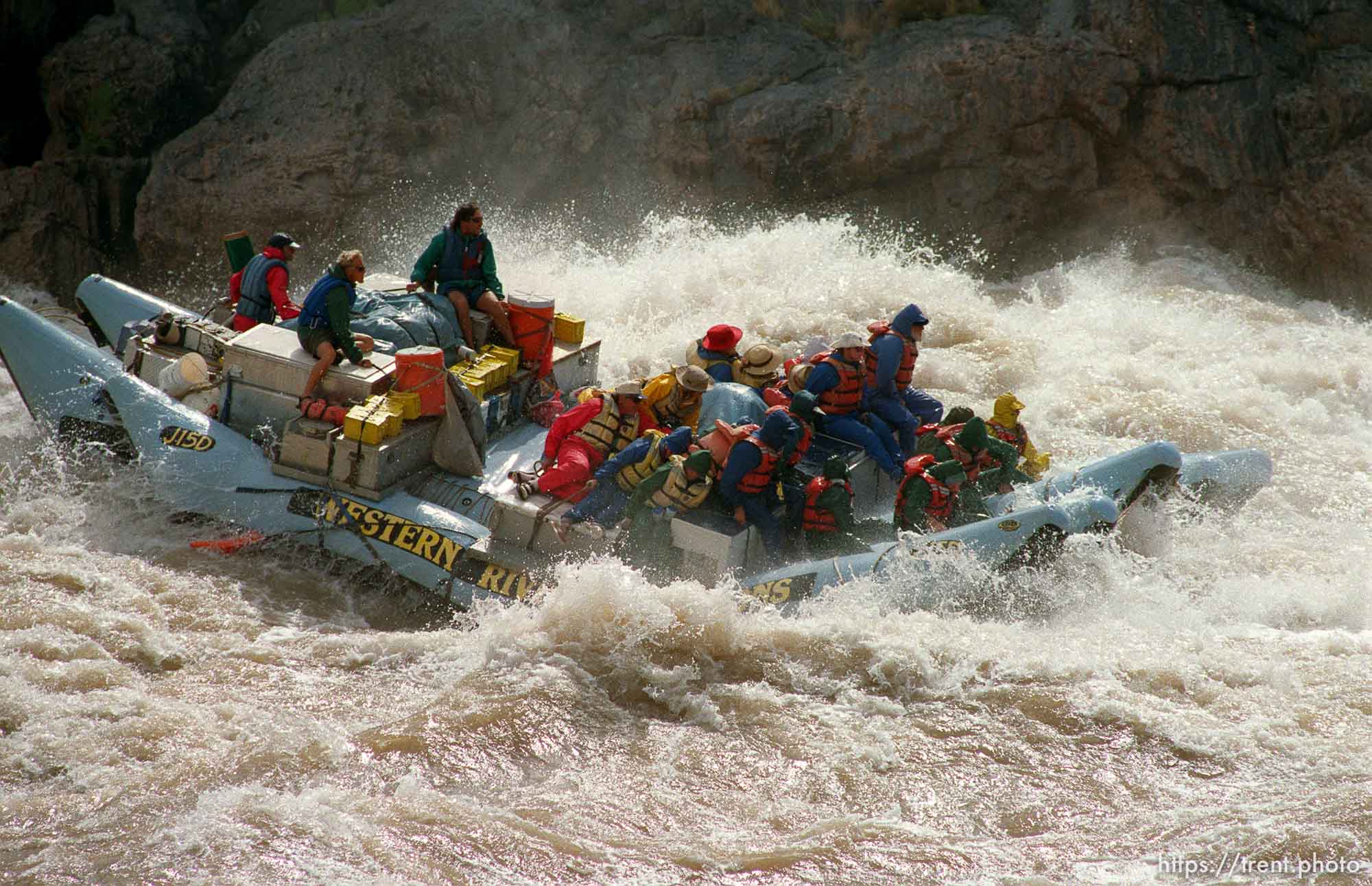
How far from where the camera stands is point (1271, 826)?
5.47 m

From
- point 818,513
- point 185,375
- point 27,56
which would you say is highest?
point 27,56

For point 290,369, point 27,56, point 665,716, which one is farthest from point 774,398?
point 27,56

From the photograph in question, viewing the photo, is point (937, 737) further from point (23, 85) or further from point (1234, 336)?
point (23, 85)

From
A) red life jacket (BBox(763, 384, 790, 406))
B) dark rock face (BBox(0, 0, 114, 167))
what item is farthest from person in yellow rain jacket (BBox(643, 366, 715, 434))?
dark rock face (BBox(0, 0, 114, 167))

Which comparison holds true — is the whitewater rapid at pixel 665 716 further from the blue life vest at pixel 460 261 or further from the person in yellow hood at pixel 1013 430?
the blue life vest at pixel 460 261

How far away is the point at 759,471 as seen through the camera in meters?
6.82

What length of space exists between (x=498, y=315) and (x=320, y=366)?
1578mm

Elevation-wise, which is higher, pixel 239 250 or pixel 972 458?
pixel 239 250

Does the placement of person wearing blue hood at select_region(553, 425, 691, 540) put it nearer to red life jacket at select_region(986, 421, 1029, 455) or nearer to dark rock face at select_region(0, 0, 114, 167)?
red life jacket at select_region(986, 421, 1029, 455)

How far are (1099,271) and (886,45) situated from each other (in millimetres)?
3952

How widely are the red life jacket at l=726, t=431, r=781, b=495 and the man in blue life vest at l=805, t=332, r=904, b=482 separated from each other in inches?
37.8

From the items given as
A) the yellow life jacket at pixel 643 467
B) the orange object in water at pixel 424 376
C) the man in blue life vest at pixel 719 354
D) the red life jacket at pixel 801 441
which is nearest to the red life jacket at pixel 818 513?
the red life jacket at pixel 801 441

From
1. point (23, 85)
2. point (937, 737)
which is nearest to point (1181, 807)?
point (937, 737)

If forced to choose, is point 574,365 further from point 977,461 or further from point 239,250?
point 977,461
